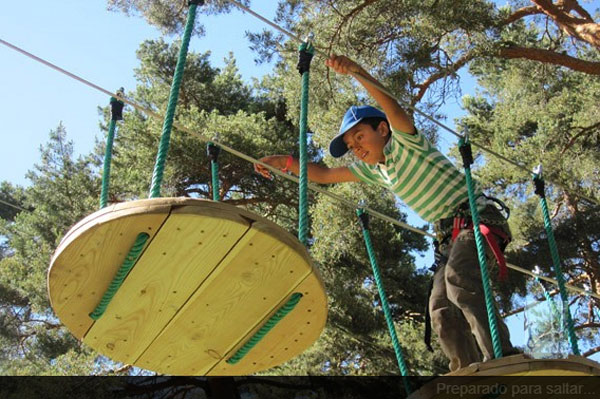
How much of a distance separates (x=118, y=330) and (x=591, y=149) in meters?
6.47

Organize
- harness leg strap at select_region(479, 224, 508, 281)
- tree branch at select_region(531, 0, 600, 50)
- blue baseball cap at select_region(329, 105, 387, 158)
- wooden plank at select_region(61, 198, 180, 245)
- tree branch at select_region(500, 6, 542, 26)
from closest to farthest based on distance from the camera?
wooden plank at select_region(61, 198, 180, 245) → harness leg strap at select_region(479, 224, 508, 281) → blue baseball cap at select_region(329, 105, 387, 158) → tree branch at select_region(531, 0, 600, 50) → tree branch at select_region(500, 6, 542, 26)

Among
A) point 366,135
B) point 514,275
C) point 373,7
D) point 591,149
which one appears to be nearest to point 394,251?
point 514,275

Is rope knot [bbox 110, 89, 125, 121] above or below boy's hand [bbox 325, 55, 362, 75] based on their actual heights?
below

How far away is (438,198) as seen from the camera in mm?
3049

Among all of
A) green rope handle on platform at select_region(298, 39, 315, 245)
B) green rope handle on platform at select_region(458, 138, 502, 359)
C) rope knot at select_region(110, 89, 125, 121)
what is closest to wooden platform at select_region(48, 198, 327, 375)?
green rope handle on platform at select_region(298, 39, 315, 245)

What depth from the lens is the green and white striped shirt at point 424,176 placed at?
9.84 ft

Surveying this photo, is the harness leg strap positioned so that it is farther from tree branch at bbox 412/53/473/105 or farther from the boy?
tree branch at bbox 412/53/473/105

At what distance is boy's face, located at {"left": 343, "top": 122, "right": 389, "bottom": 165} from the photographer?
10.3ft

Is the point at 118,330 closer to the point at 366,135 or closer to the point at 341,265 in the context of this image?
the point at 366,135

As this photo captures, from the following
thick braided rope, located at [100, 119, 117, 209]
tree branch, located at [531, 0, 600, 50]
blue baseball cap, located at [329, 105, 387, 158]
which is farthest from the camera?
tree branch, located at [531, 0, 600, 50]

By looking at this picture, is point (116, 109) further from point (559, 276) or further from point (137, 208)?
point (559, 276)

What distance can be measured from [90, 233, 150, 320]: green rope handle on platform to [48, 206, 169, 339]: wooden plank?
0.05 feet

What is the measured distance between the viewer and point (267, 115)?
11.5 m

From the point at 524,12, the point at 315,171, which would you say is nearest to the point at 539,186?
the point at 315,171
